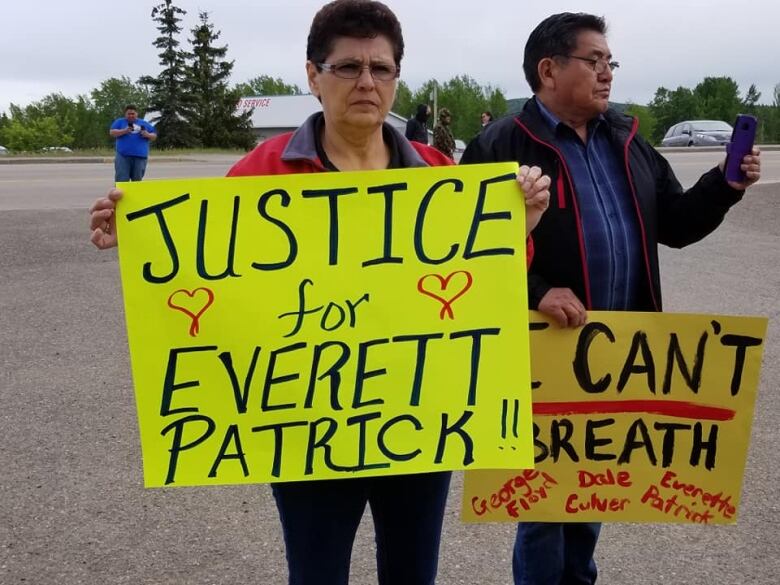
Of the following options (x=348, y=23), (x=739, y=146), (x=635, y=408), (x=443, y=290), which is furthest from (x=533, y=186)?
(x=635, y=408)

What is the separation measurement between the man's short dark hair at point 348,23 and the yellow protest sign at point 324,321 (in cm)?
30

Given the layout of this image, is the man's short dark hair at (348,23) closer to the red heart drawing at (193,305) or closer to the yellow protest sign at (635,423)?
the red heart drawing at (193,305)

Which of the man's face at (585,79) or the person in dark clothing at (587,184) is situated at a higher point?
the man's face at (585,79)

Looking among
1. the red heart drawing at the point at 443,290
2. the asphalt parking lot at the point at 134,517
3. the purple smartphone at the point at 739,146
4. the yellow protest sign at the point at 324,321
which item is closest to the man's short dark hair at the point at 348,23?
the yellow protest sign at the point at 324,321

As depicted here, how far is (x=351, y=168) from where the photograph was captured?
1896 mm

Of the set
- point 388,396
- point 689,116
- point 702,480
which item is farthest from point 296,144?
point 689,116

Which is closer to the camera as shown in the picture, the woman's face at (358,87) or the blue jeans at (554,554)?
the woman's face at (358,87)

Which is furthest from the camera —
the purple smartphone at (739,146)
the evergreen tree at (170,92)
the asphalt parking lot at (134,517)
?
the evergreen tree at (170,92)

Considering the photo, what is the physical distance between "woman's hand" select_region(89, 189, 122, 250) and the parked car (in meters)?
27.3

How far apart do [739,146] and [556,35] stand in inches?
22.3

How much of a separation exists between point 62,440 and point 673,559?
2.74 metres

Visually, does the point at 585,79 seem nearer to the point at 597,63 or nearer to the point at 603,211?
the point at 597,63

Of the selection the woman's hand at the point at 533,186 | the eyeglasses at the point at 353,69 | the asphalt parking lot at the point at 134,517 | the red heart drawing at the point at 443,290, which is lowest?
the asphalt parking lot at the point at 134,517

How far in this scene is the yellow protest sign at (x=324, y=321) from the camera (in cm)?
182
